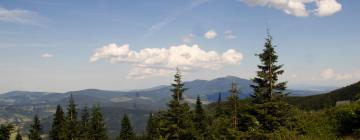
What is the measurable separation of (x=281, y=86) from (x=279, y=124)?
124 inches

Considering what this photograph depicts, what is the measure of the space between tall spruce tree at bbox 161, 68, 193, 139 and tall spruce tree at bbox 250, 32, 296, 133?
1380 cm

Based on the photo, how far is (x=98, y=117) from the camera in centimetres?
7931

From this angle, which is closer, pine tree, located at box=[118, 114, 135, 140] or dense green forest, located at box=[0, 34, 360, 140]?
dense green forest, located at box=[0, 34, 360, 140]

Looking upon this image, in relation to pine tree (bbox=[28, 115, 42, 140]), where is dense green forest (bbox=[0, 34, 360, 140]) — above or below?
above

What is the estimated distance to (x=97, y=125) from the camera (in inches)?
3127

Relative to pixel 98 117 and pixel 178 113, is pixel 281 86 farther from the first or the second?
pixel 98 117

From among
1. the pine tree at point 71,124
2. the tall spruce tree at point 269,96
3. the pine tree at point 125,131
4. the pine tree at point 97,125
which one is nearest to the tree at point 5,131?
the tall spruce tree at point 269,96

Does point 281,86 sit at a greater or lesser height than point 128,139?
greater

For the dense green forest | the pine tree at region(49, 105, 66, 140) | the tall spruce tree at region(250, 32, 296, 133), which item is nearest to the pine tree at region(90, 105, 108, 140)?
the pine tree at region(49, 105, 66, 140)

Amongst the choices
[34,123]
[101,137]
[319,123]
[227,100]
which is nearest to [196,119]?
[101,137]

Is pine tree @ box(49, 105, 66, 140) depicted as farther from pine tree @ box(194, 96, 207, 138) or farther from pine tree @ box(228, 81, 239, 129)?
pine tree @ box(228, 81, 239, 129)

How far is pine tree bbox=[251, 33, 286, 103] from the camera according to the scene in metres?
28.2

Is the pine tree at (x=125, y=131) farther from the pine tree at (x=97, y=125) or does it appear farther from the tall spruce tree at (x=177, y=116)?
the tall spruce tree at (x=177, y=116)

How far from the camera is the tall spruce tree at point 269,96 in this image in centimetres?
2739
